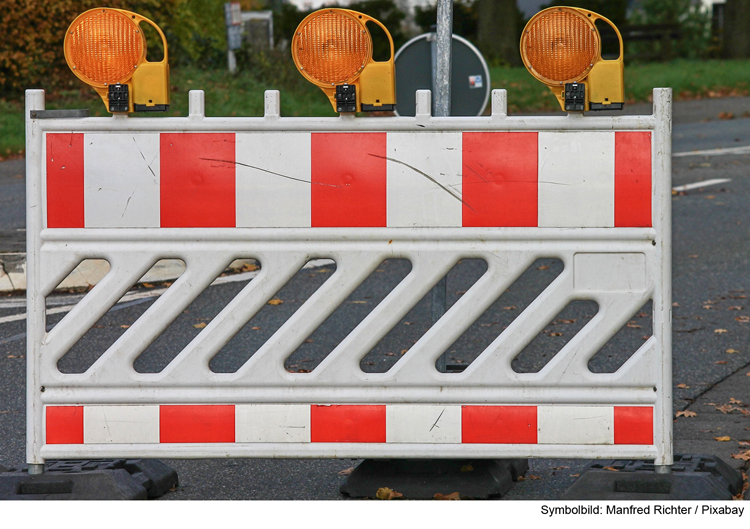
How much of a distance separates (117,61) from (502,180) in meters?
1.30

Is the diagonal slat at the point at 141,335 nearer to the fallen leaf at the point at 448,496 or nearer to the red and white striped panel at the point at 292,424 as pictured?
the red and white striped panel at the point at 292,424

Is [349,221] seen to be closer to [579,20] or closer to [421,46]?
[579,20]

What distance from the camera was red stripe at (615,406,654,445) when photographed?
3.32 m

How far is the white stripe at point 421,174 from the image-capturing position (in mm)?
3312

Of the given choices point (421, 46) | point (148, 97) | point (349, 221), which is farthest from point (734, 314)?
point (148, 97)

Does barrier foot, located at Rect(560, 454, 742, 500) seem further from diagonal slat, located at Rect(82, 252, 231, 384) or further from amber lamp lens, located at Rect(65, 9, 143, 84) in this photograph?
amber lamp lens, located at Rect(65, 9, 143, 84)

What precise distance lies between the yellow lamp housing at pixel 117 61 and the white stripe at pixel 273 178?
32 cm

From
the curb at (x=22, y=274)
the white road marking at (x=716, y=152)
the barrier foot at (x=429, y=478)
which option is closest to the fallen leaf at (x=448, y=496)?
the barrier foot at (x=429, y=478)

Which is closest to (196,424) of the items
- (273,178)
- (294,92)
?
(273,178)

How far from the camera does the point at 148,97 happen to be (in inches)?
131

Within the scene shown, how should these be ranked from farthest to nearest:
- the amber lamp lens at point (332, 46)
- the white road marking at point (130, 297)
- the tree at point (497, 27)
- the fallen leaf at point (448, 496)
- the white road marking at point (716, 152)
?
1. the tree at point (497, 27)
2. the white road marking at point (716, 152)
3. the white road marking at point (130, 297)
4. the fallen leaf at point (448, 496)
5. the amber lamp lens at point (332, 46)

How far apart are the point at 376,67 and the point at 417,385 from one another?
1.04m

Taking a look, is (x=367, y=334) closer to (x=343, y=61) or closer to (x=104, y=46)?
(x=343, y=61)

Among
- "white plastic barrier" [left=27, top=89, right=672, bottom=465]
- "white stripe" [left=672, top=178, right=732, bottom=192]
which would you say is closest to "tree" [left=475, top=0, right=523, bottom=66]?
"white stripe" [left=672, top=178, right=732, bottom=192]
